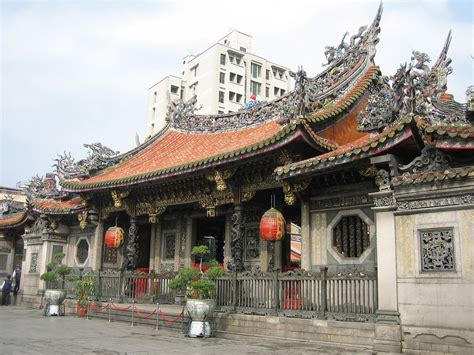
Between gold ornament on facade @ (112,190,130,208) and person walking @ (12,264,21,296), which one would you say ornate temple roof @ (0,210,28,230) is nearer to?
person walking @ (12,264,21,296)

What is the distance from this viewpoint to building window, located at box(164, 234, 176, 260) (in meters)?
18.4

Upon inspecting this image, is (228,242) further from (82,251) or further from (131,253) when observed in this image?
(82,251)

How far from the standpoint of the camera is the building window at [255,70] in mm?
65188

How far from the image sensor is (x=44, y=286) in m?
21.0

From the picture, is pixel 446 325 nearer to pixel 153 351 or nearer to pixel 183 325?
pixel 153 351

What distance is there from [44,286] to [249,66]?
4856 cm

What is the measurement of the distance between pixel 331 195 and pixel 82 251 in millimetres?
12830

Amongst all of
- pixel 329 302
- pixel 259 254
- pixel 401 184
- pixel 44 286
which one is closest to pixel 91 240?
pixel 44 286

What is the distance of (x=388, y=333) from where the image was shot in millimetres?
8961

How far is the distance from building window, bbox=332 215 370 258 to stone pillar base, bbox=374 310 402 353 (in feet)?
8.57

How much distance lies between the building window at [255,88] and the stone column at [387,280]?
56442 mm

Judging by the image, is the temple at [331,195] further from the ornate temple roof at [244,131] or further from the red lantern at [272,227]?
the red lantern at [272,227]

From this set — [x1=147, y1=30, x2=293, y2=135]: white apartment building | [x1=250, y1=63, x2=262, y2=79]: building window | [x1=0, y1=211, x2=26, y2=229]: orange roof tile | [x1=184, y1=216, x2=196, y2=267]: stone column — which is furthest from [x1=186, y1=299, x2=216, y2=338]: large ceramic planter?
[x1=250, y1=63, x2=262, y2=79]: building window

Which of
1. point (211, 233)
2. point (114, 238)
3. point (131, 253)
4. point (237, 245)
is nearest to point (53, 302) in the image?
point (114, 238)
